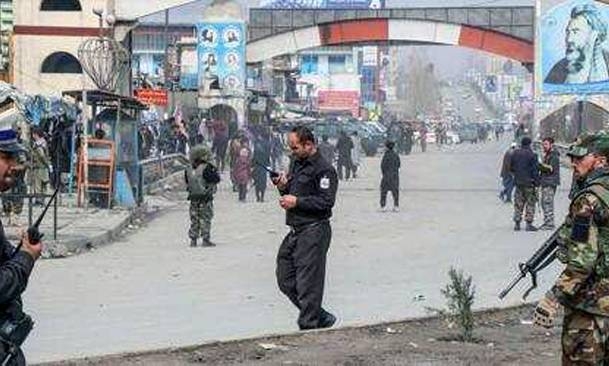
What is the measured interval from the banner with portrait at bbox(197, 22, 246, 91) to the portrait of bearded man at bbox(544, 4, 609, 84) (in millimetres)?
13063

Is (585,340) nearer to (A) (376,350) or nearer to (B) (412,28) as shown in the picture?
(A) (376,350)

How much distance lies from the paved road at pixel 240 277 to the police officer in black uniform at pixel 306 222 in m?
0.78

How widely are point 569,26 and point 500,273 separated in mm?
37257

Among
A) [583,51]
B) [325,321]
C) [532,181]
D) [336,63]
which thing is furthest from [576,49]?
[336,63]

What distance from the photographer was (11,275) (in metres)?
4.75

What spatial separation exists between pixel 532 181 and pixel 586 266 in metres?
15.4

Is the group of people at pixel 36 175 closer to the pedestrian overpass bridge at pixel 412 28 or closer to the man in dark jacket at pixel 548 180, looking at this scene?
the man in dark jacket at pixel 548 180

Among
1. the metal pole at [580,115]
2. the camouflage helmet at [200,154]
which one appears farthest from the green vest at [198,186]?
the metal pole at [580,115]

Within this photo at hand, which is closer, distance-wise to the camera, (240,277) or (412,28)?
(240,277)

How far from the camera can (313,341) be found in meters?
8.62

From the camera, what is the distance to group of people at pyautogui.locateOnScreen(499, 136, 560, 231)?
20922 millimetres

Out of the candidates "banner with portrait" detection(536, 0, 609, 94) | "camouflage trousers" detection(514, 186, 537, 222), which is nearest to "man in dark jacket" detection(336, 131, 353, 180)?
"banner with portrait" detection(536, 0, 609, 94)

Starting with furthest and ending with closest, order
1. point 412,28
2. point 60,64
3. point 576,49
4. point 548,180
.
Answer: point 412,28 < point 576,49 < point 60,64 < point 548,180

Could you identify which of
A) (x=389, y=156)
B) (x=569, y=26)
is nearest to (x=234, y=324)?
(x=389, y=156)
